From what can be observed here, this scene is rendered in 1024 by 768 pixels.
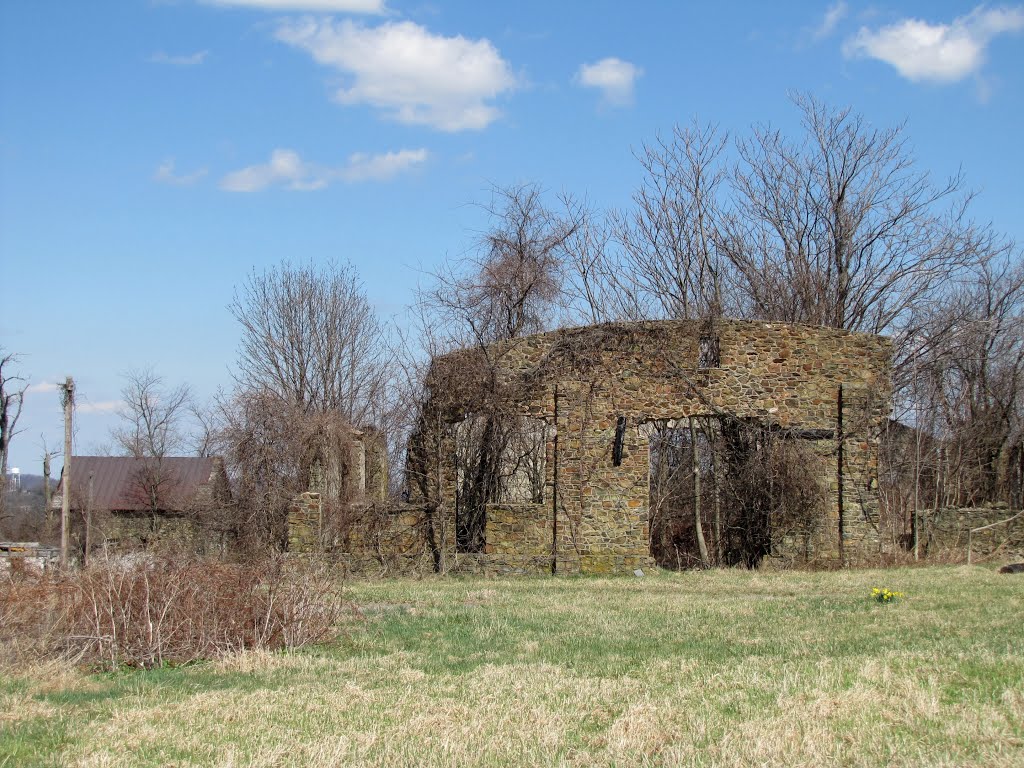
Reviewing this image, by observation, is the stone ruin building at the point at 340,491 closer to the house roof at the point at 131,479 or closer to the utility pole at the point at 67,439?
the utility pole at the point at 67,439

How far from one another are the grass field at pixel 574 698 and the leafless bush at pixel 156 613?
518 mm

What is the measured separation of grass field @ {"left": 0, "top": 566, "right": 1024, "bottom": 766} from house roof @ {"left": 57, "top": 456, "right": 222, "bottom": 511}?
2655 centimetres

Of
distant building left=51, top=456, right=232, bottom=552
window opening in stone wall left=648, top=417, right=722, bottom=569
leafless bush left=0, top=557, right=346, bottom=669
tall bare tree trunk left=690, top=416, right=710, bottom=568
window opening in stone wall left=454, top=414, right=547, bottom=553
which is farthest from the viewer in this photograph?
distant building left=51, top=456, right=232, bottom=552

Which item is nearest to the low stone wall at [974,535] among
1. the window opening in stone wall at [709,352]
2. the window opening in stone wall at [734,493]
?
the window opening in stone wall at [734,493]

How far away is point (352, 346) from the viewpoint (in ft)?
123

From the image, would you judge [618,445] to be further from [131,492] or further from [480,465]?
[131,492]

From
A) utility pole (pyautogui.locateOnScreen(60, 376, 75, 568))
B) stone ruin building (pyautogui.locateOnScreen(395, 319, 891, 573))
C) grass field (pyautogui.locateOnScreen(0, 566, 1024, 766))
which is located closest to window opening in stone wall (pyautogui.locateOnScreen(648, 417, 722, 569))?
stone ruin building (pyautogui.locateOnScreen(395, 319, 891, 573))

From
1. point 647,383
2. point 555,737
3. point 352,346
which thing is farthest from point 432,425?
point 352,346

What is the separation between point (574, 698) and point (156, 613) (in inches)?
191

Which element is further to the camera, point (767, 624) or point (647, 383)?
point (647, 383)

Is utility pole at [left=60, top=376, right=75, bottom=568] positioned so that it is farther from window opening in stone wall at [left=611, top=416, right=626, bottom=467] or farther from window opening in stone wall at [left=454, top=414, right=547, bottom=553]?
window opening in stone wall at [left=611, top=416, right=626, bottom=467]

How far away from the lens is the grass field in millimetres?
6598

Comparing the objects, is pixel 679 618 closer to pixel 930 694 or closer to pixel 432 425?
pixel 930 694

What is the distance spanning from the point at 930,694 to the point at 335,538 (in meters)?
14.4
